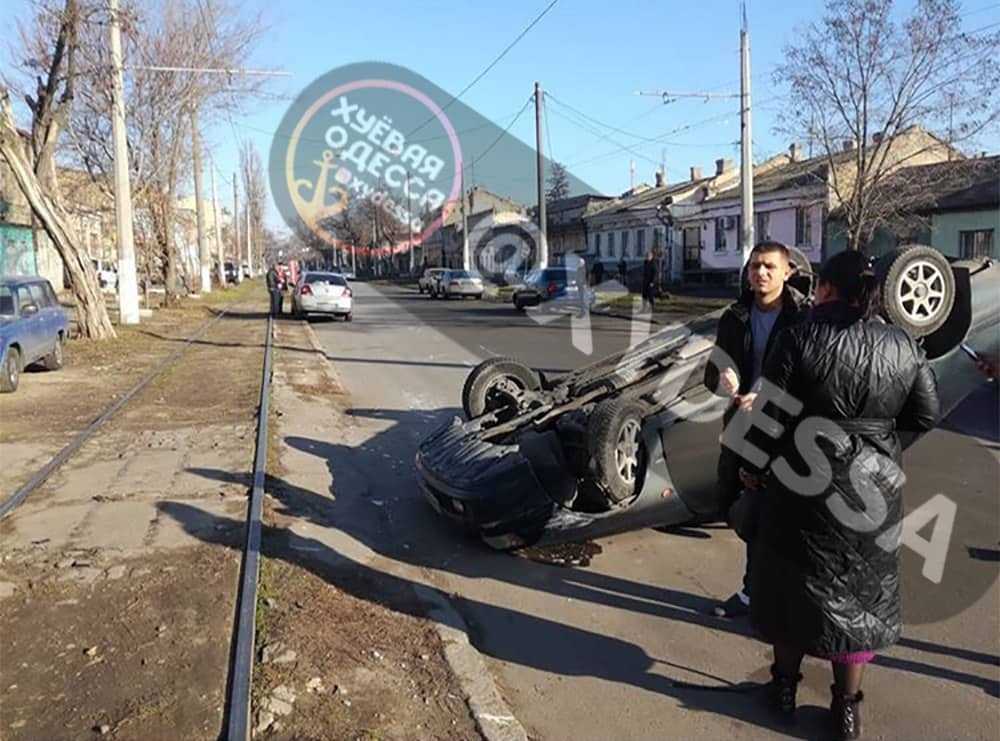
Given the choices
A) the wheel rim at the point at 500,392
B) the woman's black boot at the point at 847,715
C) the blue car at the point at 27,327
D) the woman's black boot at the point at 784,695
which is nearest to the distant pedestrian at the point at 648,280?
the blue car at the point at 27,327

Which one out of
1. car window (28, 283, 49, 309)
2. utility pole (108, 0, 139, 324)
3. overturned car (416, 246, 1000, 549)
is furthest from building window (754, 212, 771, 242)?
overturned car (416, 246, 1000, 549)

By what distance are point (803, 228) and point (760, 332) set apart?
33.0 metres

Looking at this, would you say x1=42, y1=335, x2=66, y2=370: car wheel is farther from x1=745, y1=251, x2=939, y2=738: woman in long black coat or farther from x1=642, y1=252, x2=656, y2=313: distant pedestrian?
x1=642, y1=252, x2=656, y2=313: distant pedestrian

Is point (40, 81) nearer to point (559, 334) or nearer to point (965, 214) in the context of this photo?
point (559, 334)

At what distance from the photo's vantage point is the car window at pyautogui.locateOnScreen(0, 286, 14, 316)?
37.9 ft

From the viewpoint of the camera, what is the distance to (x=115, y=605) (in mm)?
4305

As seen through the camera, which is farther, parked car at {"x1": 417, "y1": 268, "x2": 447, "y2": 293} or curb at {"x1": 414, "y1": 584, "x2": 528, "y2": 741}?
parked car at {"x1": 417, "y1": 268, "x2": 447, "y2": 293}

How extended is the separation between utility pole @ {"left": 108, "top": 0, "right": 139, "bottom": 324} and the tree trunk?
133 inches

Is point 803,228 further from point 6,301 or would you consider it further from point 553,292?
point 6,301

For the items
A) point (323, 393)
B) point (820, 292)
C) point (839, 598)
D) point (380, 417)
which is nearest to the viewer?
point (839, 598)

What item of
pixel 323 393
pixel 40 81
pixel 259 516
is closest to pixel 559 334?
pixel 323 393

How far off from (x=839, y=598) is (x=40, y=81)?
762 inches

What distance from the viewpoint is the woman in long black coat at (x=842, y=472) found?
291 cm

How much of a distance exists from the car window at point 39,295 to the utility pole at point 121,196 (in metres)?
8.71
